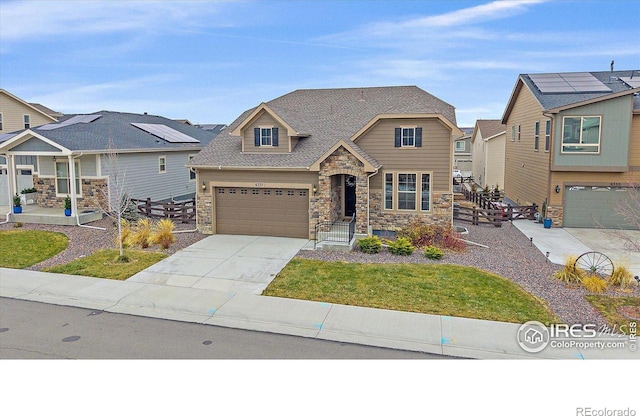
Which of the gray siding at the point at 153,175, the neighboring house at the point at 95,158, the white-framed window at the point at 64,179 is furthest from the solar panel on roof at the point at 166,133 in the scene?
the white-framed window at the point at 64,179

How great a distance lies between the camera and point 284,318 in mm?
10039

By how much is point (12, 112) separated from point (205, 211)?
85.1 ft

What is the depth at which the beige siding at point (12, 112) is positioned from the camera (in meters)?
34.1

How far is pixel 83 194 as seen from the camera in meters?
22.6

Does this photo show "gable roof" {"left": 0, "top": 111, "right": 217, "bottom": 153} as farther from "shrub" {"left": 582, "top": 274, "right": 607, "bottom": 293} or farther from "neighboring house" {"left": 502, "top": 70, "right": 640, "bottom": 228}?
"neighboring house" {"left": 502, "top": 70, "right": 640, "bottom": 228}

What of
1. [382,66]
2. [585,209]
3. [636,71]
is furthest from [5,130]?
[636,71]

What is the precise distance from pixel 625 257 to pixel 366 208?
902cm

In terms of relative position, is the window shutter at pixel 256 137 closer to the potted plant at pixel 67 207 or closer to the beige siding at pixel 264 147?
the beige siding at pixel 264 147

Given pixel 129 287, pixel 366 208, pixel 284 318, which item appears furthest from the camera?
pixel 366 208

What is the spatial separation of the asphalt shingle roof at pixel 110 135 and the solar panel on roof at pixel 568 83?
21.1 metres

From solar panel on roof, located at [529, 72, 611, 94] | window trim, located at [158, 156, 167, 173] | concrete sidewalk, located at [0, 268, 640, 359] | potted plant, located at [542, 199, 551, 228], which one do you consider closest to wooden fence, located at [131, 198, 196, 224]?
window trim, located at [158, 156, 167, 173]

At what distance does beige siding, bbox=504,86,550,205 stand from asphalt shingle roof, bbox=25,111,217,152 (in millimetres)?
20462

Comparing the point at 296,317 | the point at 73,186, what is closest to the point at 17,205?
the point at 73,186

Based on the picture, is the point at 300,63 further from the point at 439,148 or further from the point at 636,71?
the point at 636,71
